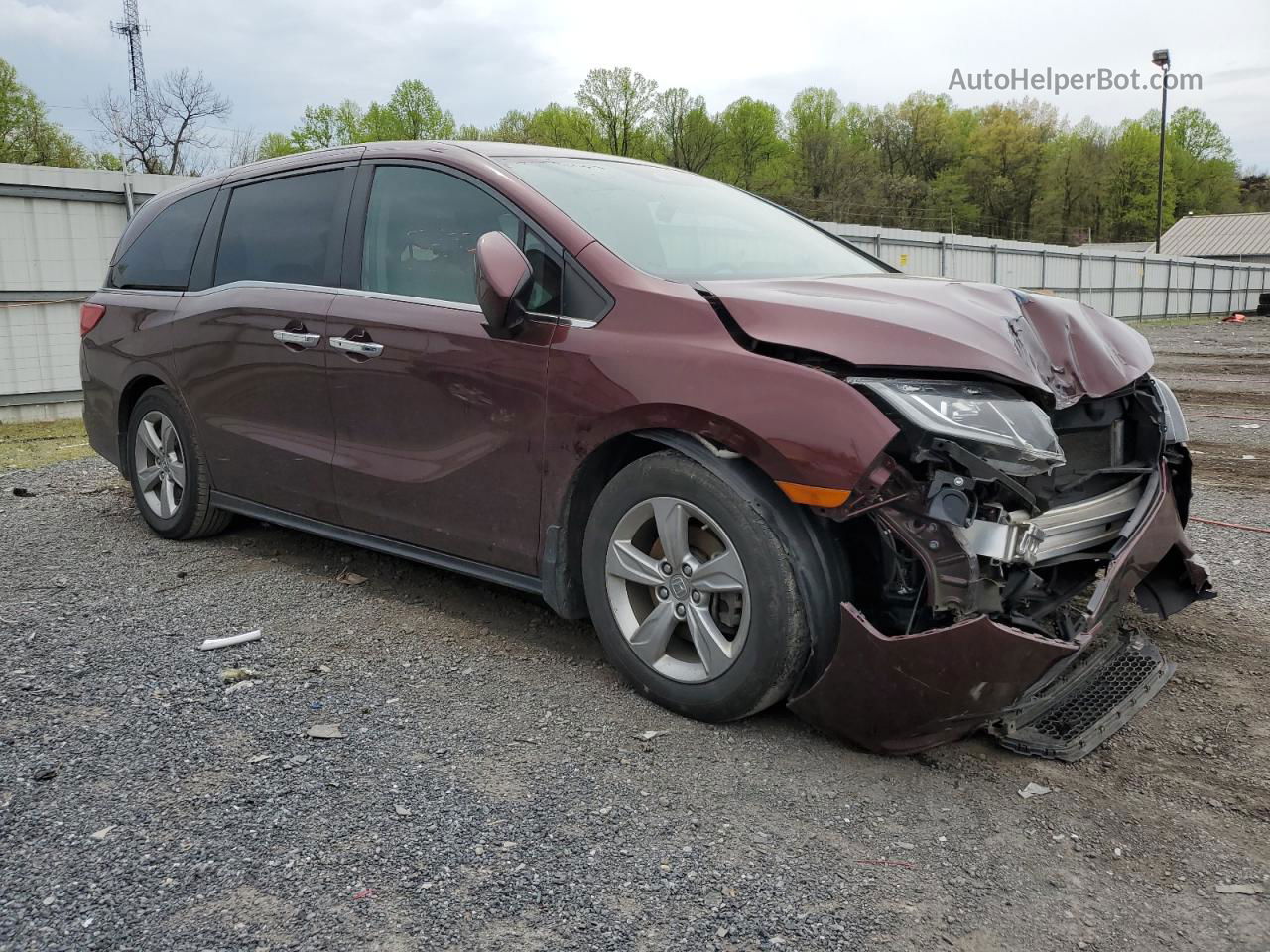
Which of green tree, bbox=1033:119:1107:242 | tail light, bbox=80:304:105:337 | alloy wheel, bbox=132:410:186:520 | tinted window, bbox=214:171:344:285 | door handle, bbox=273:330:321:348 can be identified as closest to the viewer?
door handle, bbox=273:330:321:348

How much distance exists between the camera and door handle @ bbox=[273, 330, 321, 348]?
427cm

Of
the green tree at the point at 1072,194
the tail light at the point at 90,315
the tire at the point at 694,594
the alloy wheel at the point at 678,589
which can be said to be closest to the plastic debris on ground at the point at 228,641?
the tire at the point at 694,594

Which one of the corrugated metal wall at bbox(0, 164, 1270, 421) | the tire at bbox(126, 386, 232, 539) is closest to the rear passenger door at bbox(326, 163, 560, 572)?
the tire at bbox(126, 386, 232, 539)

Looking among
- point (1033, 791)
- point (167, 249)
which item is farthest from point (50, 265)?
point (1033, 791)

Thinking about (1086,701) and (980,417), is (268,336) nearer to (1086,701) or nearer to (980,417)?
(980,417)

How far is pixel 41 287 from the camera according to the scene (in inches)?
528

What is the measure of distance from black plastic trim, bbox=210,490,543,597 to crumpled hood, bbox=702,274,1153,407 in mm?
1243

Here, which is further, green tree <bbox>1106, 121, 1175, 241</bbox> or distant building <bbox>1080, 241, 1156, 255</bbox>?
green tree <bbox>1106, 121, 1175, 241</bbox>

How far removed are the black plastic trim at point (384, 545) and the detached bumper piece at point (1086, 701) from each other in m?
1.59

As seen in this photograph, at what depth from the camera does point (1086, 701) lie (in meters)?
3.30

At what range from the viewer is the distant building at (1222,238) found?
68.9m

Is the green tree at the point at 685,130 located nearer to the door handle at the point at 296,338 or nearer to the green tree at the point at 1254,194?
the green tree at the point at 1254,194

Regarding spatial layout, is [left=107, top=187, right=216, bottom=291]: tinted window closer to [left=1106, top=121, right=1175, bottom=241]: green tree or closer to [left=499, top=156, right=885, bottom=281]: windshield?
[left=499, top=156, right=885, bottom=281]: windshield

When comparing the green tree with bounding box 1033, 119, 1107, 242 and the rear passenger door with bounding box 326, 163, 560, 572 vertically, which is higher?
the green tree with bounding box 1033, 119, 1107, 242
